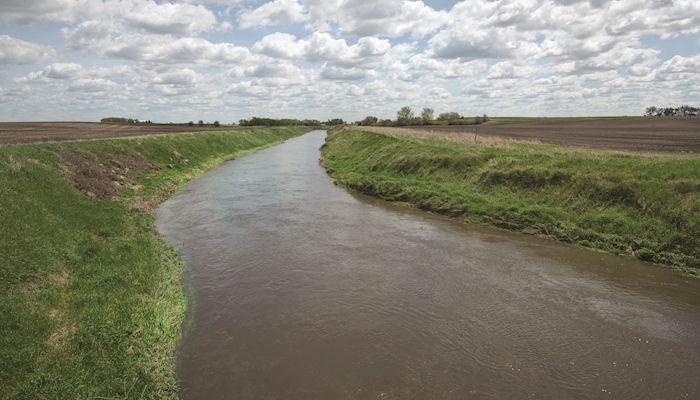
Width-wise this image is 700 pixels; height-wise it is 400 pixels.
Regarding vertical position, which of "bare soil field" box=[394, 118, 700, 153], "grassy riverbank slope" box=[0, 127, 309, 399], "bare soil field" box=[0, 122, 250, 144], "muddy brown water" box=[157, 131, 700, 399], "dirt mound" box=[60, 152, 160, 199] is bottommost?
"muddy brown water" box=[157, 131, 700, 399]

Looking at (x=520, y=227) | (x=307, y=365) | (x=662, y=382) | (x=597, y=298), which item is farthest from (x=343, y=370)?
(x=520, y=227)

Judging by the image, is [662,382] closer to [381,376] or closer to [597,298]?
[597,298]

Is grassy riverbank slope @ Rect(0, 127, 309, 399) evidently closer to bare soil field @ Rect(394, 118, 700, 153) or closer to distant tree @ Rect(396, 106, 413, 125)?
bare soil field @ Rect(394, 118, 700, 153)

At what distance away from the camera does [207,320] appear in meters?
11.0

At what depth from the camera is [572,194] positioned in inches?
806

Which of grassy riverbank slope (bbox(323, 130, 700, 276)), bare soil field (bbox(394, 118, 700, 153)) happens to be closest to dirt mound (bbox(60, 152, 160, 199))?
grassy riverbank slope (bbox(323, 130, 700, 276))

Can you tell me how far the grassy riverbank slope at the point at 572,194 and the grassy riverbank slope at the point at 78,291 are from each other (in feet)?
50.0

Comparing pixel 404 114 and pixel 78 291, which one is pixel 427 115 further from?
pixel 78 291

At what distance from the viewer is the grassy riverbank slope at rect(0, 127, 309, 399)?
7.72 m

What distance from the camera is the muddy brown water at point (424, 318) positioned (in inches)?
339

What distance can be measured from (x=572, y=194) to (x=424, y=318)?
13263 mm

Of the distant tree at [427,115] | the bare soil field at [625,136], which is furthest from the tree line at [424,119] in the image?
the bare soil field at [625,136]

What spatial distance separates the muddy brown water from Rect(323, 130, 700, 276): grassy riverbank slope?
4.37 feet

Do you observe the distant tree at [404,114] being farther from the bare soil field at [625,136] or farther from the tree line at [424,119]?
the bare soil field at [625,136]
